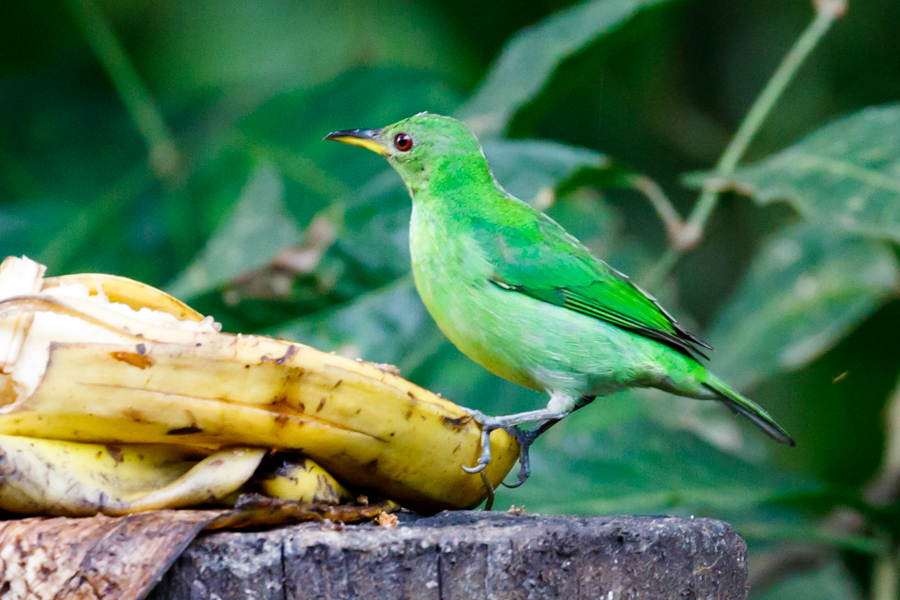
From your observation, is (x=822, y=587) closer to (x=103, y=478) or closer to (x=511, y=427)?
(x=511, y=427)

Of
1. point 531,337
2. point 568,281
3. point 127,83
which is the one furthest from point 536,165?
point 127,83

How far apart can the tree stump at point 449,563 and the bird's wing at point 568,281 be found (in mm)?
822

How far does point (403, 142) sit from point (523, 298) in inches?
23.1

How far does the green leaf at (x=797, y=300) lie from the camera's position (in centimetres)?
391

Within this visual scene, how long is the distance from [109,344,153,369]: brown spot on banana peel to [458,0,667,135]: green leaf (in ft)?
8.18

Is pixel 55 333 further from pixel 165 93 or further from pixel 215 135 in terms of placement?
pixel 165 93

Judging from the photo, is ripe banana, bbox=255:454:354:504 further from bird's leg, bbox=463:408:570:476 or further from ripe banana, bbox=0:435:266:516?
bird's leg, bbox=463:408:570:476

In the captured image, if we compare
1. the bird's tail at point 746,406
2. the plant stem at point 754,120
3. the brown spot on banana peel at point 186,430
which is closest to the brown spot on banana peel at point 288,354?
the brown spot on banana peel at point 186,430

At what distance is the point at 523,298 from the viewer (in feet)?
7.93

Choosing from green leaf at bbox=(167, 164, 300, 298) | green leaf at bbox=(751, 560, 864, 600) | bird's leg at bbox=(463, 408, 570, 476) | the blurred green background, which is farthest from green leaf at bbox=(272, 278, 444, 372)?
green leaf at bbox=(751, 560, 864, 600)

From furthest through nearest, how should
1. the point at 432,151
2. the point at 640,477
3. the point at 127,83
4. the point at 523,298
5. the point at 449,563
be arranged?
the point at 127,83, the point at 640,477, the point at 432,151, the point at 523,298, the point at 449,563

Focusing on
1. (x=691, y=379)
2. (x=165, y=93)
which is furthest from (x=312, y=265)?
(x=165, y=93)

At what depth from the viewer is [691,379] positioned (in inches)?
97.5

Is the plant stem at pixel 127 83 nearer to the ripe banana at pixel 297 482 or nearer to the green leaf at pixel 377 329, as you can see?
the green leaf at pixel 377 329
